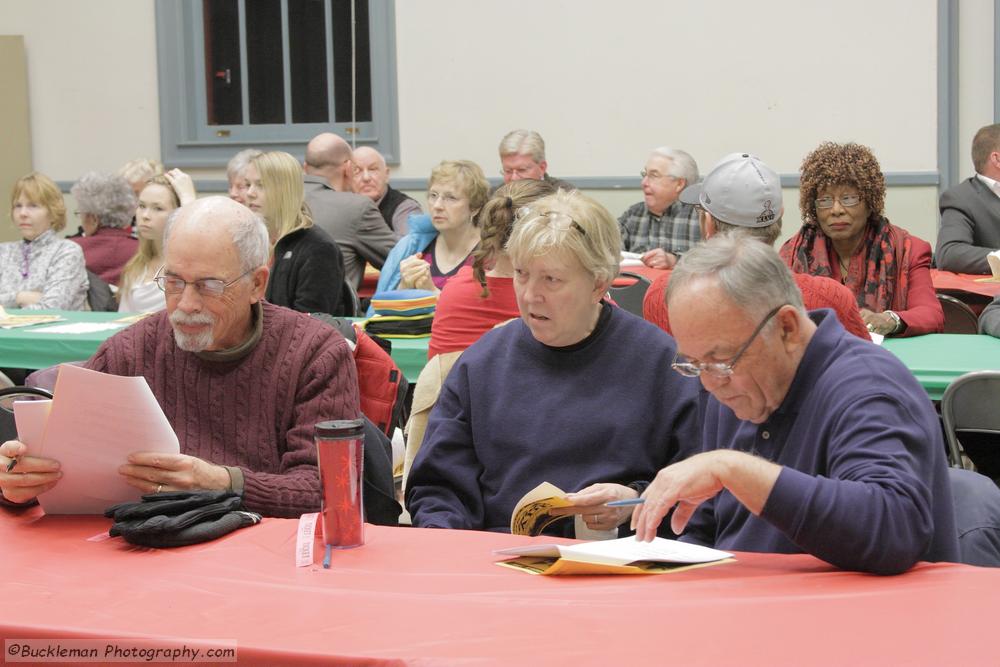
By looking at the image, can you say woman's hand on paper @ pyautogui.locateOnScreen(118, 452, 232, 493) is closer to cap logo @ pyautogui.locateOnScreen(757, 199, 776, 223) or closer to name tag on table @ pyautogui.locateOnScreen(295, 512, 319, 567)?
name tag on table @ pyautogui.locateOnScreen(295, 512, 319, 567)

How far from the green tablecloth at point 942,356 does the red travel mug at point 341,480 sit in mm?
1919

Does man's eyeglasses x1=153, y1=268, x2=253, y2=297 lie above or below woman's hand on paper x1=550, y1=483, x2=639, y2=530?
above

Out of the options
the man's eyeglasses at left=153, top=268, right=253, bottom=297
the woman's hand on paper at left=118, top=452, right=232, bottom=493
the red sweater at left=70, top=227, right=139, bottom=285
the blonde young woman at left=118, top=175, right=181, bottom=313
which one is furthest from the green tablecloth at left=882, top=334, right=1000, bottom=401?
the red sweater at left=70, top=227, right=139, bottom=285

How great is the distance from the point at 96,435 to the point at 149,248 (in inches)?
151

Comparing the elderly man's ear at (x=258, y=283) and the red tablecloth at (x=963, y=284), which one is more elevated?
the elderly man's ear at (x=258, y=283)

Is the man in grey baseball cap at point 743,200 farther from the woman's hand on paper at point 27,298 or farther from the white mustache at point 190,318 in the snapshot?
the woman's hand on paper at point 27,298

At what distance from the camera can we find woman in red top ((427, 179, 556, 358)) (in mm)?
3330

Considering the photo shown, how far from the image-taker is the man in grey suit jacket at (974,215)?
19.9 ft

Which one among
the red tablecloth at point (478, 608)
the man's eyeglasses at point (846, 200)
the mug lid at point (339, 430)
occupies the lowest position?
the red tablecloth at point (478, 608)

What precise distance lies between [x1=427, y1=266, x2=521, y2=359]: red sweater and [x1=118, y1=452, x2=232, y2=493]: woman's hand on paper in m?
1.51

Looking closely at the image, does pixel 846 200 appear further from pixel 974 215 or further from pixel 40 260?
pixel 40 260

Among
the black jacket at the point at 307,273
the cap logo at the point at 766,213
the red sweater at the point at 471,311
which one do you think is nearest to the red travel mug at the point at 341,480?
the red sweater at the point at 471,311

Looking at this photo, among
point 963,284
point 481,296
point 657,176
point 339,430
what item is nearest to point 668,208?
point 657,176

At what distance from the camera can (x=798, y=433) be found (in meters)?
1.93
